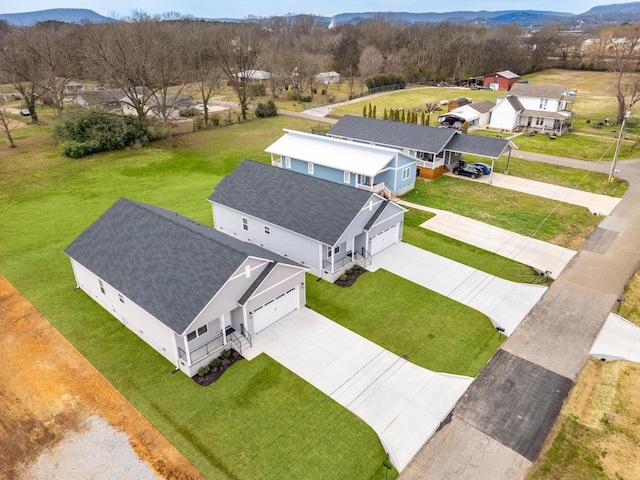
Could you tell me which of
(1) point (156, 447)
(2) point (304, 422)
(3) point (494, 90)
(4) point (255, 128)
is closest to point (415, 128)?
(4) point (255, 128)

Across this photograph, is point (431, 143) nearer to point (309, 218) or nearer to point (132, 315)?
point (309, 218)

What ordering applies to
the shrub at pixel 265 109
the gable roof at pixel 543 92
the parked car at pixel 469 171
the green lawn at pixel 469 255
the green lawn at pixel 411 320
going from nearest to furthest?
1. the green lawn at pixel 411 320
2. the green lawn at pixel 469 255
3. the parked car at pixel 469 171
4. the gable roof at pixel 543 92
5. the shrub at pixel 265 109

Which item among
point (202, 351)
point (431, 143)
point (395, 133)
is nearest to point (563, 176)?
point (431, 143)

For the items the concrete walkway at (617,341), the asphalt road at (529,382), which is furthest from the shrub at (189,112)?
the concrete walkway at (617,341)

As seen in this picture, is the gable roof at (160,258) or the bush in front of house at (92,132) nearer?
the gable roof at (160,258)

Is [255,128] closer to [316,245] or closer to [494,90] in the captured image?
[316,245]

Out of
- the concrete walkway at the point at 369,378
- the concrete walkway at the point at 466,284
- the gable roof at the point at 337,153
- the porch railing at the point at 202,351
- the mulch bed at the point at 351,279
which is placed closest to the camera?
the concrete walkway at the point at 369,378

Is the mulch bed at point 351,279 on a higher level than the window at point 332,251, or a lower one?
lower

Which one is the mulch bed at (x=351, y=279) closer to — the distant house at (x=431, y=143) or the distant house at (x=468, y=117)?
the distant house at (x=431, y=143)
